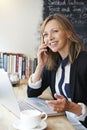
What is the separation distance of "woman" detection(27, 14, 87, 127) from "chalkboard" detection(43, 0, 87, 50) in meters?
1.27

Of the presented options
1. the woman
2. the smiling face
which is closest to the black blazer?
the woman

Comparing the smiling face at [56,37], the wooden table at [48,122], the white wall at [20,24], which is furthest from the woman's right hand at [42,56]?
the white wall at [20,24]

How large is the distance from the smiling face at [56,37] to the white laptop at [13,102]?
0.40 m

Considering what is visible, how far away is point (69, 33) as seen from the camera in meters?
1.85

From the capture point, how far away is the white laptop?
4.27ft

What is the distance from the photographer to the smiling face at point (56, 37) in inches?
72.0

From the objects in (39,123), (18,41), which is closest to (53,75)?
(39,123)

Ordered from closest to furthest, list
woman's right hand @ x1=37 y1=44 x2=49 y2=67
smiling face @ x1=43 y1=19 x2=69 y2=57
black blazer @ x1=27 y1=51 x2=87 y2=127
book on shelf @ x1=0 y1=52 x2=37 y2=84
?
black blazer @ x1=27 y1=51 x2=87 y2=127 → smiling face @ x1=43 y1=19 x2=69 y2=57 → woman's right hand @ x1=37 y1=44 x2=49 y2=67 → book on shelf @ x1=0 y1=52 x2=37 y2=84

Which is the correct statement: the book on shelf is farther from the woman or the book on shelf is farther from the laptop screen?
the laptop screen

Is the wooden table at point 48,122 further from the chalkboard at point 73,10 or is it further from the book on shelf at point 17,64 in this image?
the chalkboard at point 73,10

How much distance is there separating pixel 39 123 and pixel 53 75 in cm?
68

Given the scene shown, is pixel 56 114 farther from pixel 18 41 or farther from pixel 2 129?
pixel 18 41

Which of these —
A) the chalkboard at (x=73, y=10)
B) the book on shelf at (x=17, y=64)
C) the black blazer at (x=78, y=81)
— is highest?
the chalkboard at (x=73, y=10)

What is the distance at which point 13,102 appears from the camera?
4.26 ft
